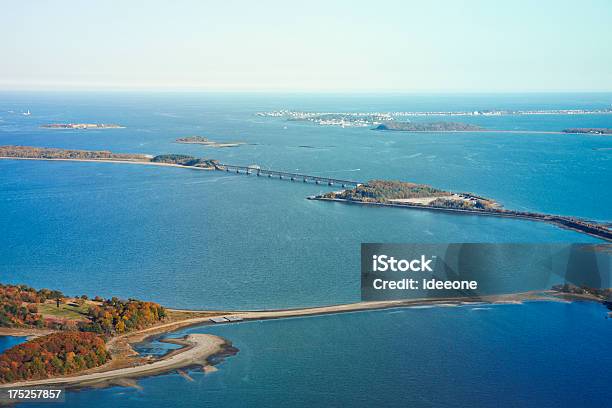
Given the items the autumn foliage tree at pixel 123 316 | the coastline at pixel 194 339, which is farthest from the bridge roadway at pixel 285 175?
the autumn foliage tree at pixel 123 316

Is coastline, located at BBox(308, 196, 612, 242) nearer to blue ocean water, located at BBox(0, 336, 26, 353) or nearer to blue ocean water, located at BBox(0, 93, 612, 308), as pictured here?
blue ocean water, located at BBox(0, 93, 612, 308)

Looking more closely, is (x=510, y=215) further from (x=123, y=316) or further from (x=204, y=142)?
(x=204, y=142)

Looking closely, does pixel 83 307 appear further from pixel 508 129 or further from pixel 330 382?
pixel 508 129

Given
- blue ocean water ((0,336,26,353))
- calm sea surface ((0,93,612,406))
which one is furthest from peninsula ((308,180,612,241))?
blue ocean water ((0,336,26,353))

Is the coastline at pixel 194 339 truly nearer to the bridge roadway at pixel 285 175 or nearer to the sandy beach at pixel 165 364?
the sandy beach at pixel 165 364

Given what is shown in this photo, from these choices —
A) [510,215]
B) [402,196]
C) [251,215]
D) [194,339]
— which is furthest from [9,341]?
[402,196]

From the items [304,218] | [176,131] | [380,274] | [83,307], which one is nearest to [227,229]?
[304,218]
